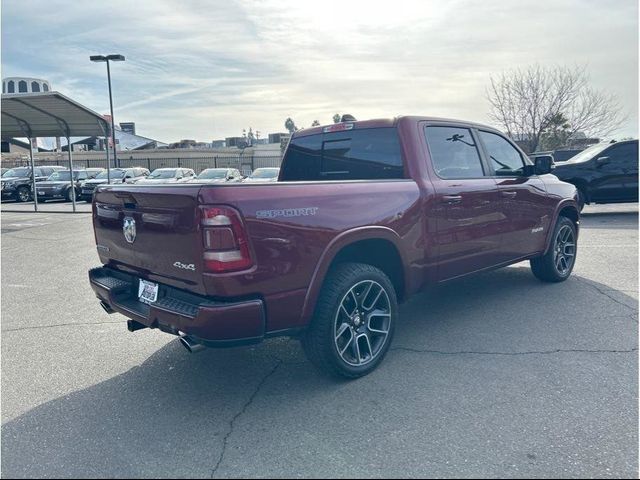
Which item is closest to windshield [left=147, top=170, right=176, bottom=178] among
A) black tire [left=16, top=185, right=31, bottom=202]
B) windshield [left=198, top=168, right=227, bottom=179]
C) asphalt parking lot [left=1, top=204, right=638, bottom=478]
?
windshield [left=198, top=168, right=227, bottom=179]

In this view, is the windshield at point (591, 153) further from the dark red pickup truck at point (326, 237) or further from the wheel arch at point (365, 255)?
the wheel arch at point (365, 255)

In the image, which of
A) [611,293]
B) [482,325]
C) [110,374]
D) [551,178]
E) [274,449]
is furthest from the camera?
[551,178]

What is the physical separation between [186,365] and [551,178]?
15.6 ft

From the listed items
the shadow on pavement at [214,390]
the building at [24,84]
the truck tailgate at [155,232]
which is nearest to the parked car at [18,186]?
the truck tailgate at [155,232]

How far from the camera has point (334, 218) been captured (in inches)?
132

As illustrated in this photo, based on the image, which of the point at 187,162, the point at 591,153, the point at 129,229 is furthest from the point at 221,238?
the point at 187,162

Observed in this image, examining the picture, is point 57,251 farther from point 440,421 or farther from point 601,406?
point 601,406

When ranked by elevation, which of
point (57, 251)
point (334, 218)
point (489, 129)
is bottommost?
point (57, 251)

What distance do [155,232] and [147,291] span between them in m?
0.46

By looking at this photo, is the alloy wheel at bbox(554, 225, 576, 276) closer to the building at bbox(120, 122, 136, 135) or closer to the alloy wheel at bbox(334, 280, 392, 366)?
the alloy wheel at bbox(334, 280, 392, 366)

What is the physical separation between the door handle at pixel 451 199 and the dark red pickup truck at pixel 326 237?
1.6 inches

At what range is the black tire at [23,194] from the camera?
75.4 feet

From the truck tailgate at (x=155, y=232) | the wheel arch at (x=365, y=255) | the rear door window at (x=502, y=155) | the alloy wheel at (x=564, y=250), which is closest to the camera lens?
the truck tailgate at (x=155, y=232)

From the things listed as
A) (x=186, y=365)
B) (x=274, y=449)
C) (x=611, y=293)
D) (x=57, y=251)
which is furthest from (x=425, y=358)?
(x=57, y=251)
